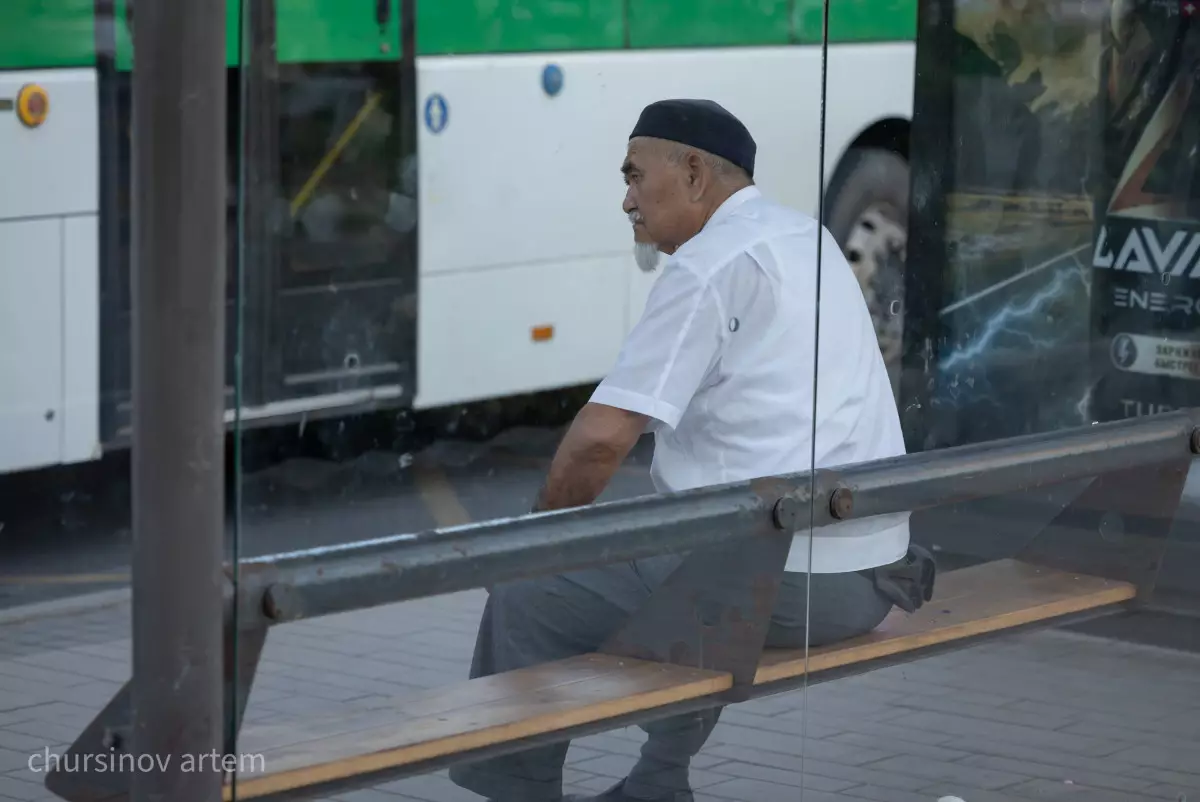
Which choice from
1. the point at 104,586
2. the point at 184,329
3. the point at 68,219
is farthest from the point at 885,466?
the point at 68,219

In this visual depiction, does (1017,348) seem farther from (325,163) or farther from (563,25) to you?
(325,163)

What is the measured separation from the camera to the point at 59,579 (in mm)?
5379

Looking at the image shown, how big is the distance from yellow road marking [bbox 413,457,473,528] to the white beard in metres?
0.48

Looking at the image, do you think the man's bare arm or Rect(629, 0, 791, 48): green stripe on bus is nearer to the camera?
the man's bare arm

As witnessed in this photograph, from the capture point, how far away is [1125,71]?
509 centimetres

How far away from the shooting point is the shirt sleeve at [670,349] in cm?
328

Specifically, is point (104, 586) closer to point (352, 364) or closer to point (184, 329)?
point (352, 364)

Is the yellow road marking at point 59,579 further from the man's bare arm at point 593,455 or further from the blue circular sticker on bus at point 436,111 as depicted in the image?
the man's bare arm at point 593,455

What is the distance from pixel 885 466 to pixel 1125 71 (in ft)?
6.32

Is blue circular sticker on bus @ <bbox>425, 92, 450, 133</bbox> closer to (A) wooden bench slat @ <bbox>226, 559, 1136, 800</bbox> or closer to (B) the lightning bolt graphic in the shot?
(A) wooden bench slat @ <bbox>226, 559, 1136, 800</bbox>

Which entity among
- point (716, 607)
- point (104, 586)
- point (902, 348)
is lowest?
point (104, 586)

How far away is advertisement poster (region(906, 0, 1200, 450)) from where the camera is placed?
185 inches

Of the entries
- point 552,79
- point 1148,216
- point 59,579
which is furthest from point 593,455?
point 59,579

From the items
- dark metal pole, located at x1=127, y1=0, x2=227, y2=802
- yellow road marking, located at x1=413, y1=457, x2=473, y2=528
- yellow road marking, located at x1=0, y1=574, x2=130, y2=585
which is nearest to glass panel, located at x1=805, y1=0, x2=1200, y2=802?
yellow road marking, located at x1=413, y1=457, x2=473, y2=528
